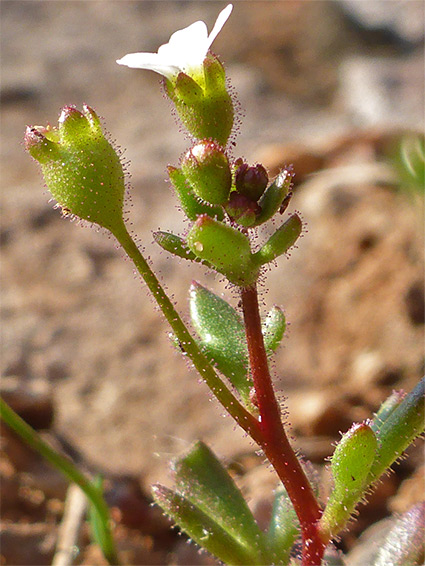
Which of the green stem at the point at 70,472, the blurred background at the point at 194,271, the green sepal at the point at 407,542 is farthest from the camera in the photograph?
A: the blurred background at the point at 194,271

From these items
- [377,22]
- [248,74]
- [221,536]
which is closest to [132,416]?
[221,536]

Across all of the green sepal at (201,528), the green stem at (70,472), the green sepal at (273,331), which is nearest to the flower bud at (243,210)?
the green sepal at (273,331)

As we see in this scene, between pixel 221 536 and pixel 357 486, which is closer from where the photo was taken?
pixel 357 486

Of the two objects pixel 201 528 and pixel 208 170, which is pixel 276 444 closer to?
pixel 201 528

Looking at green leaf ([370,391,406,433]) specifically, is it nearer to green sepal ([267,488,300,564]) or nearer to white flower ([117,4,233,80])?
green sepal ([267,488,300,564])

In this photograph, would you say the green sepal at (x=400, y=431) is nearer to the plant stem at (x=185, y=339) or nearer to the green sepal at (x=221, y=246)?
the plant stem at (x=185, y=339)

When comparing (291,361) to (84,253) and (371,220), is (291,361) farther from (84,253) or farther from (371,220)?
(84,253)

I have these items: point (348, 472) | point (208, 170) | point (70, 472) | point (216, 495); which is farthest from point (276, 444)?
point (70, 472)
